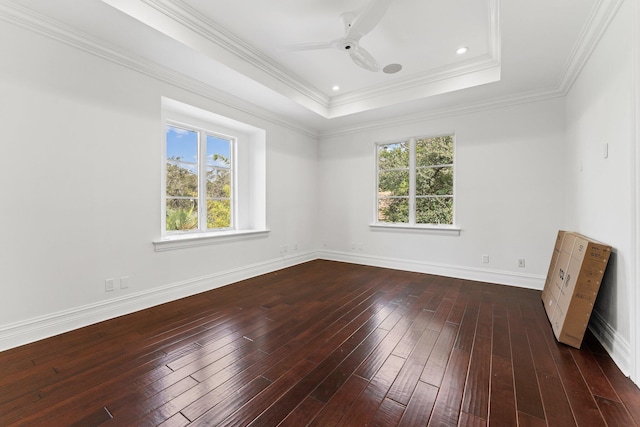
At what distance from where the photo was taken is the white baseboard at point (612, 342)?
6.04 ft

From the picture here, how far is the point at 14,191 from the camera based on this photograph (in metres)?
2.21

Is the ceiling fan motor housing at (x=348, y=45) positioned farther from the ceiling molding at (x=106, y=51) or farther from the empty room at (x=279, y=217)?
the ceiling molding at (x=106, y=51)

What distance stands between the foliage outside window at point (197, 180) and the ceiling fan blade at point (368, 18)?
105 inches

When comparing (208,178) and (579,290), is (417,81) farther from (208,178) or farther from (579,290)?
(208,178)

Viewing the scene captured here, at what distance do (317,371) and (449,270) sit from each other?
3234mm

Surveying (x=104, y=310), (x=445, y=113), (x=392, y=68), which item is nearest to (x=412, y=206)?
Answer: (x=445, y=113)

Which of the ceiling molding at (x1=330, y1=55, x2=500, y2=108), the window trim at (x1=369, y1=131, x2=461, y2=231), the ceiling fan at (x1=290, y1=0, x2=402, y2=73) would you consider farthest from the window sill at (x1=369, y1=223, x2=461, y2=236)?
the ceiling fan at (x1=290, y1=0, x2=402, y2=73)

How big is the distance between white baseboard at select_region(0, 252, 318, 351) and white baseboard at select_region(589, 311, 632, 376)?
403 centimetres

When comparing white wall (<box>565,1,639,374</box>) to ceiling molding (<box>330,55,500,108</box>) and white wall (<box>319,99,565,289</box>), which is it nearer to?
white wall (<box>319,99,565,289</box>)

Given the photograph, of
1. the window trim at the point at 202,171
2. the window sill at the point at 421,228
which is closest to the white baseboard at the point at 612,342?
the window sill at the point at 421,228

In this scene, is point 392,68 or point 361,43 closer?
point 361,43

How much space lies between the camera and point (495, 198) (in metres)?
4.00

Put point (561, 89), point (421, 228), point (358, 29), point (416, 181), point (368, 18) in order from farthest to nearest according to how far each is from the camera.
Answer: point (416, 181) < point (421, 228) < point (561, 89) < point (358, 29) < point (368, 18)

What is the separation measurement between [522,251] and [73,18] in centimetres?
568
